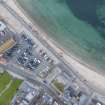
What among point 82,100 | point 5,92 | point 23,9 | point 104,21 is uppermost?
point 104,21

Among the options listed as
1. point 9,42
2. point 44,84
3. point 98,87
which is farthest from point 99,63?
point 9,42

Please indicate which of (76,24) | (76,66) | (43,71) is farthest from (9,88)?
(76,24)

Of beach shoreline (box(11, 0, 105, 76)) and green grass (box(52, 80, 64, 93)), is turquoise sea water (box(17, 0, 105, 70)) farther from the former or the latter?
green grass (box(52, 80, 64, 93))

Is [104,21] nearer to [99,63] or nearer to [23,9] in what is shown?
[99,63]

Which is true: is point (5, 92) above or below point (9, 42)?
below

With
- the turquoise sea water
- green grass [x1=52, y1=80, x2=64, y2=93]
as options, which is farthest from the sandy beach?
green grass [x1=52, y1=80, x2=64, y2=93]

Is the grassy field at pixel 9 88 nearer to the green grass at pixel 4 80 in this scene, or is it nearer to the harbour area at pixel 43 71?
the green grass at pixel 4 80

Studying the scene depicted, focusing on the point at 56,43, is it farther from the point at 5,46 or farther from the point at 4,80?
the point at 4,80
